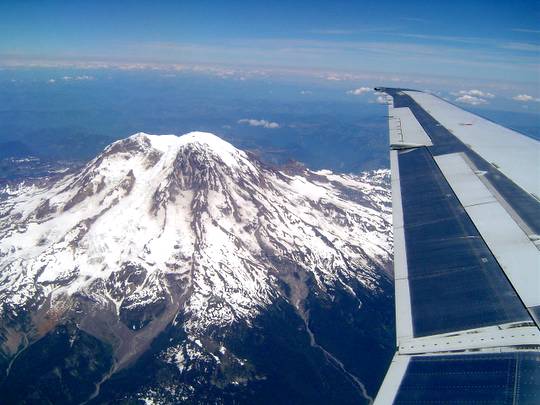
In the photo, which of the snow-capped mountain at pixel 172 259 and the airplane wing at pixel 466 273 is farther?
the snow-capped mountain at pixel 172 259

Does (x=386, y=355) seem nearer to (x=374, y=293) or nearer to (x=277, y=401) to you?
(x=374, y=293)

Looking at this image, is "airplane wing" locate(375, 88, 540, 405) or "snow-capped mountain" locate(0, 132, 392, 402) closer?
"airplane wing" locate(375, 88, 540, 405)

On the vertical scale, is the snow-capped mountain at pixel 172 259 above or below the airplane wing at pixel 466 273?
below

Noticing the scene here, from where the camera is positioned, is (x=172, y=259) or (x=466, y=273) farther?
(x=172, y=259)

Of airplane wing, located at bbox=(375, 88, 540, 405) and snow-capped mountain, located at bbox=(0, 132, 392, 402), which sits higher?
airplane wing, located at bbox=(375, 88, 540, 405)
